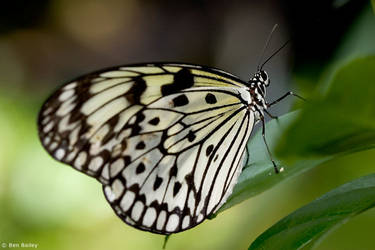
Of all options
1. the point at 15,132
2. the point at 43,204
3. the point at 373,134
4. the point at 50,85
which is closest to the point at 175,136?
the point at 373,134

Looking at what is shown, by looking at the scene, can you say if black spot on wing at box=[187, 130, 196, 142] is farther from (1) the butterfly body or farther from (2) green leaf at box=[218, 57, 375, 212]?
(2) green leaf at box=[218, 57, 375, 212]

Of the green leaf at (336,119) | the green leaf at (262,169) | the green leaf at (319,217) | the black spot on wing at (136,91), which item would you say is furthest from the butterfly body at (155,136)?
the green leaf at (336,119)

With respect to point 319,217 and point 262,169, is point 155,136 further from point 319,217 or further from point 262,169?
point 319,217

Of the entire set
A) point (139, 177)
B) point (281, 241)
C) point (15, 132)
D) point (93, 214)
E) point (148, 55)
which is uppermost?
point (148, 55)

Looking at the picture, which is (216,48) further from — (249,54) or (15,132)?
(15,132)

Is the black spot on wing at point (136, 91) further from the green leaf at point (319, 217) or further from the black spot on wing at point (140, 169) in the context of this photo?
the green leaf at point (319, 217)
